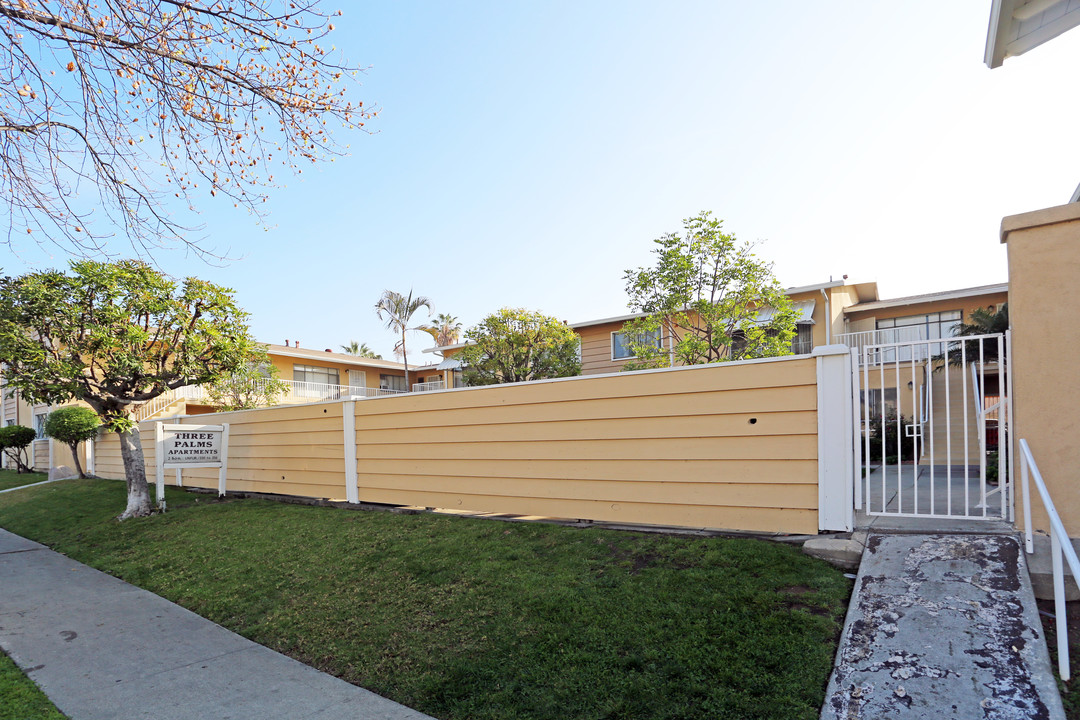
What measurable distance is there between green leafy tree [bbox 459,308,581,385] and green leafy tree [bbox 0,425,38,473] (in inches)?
637

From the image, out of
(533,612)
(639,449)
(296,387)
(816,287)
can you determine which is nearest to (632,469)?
(639,449)

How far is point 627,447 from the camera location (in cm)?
543

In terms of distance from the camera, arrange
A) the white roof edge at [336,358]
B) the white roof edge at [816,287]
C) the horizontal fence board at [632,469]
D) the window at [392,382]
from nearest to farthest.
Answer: the horizontal fence board at [632,469]
the white roof edge at [816,287]
the white roof edge at [336,358]
the window at [392,382]

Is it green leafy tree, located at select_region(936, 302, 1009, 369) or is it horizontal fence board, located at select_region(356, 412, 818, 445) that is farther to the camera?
green leafy tree, located at select_region(936, 302, 1009, 369)

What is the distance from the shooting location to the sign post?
9438 millimetres

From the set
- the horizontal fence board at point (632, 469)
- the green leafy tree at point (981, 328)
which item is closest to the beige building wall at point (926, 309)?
the green leafy tree at point (981, 328)

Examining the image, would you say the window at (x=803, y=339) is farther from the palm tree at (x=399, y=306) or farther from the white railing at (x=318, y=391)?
the palm tree at (x=399, y=306)

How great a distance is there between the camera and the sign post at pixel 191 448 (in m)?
9.44

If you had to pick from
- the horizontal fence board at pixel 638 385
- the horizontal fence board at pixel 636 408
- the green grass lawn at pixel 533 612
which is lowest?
the green grass lawn at pixel 533 612

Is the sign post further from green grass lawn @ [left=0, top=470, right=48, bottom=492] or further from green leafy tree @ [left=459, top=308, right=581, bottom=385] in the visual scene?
green grass lawn @ [left=0, top=470, right=48, bottom=492]

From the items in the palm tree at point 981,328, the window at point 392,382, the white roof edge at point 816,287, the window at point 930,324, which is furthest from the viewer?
the window at point 392,382

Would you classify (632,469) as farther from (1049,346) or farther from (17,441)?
(17,441)

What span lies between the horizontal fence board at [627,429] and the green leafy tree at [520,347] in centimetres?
909

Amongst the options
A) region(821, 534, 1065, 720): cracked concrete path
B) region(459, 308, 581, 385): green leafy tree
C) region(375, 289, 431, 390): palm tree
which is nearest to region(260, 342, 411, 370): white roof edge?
region(375, 289, 431, 390): palm tree
